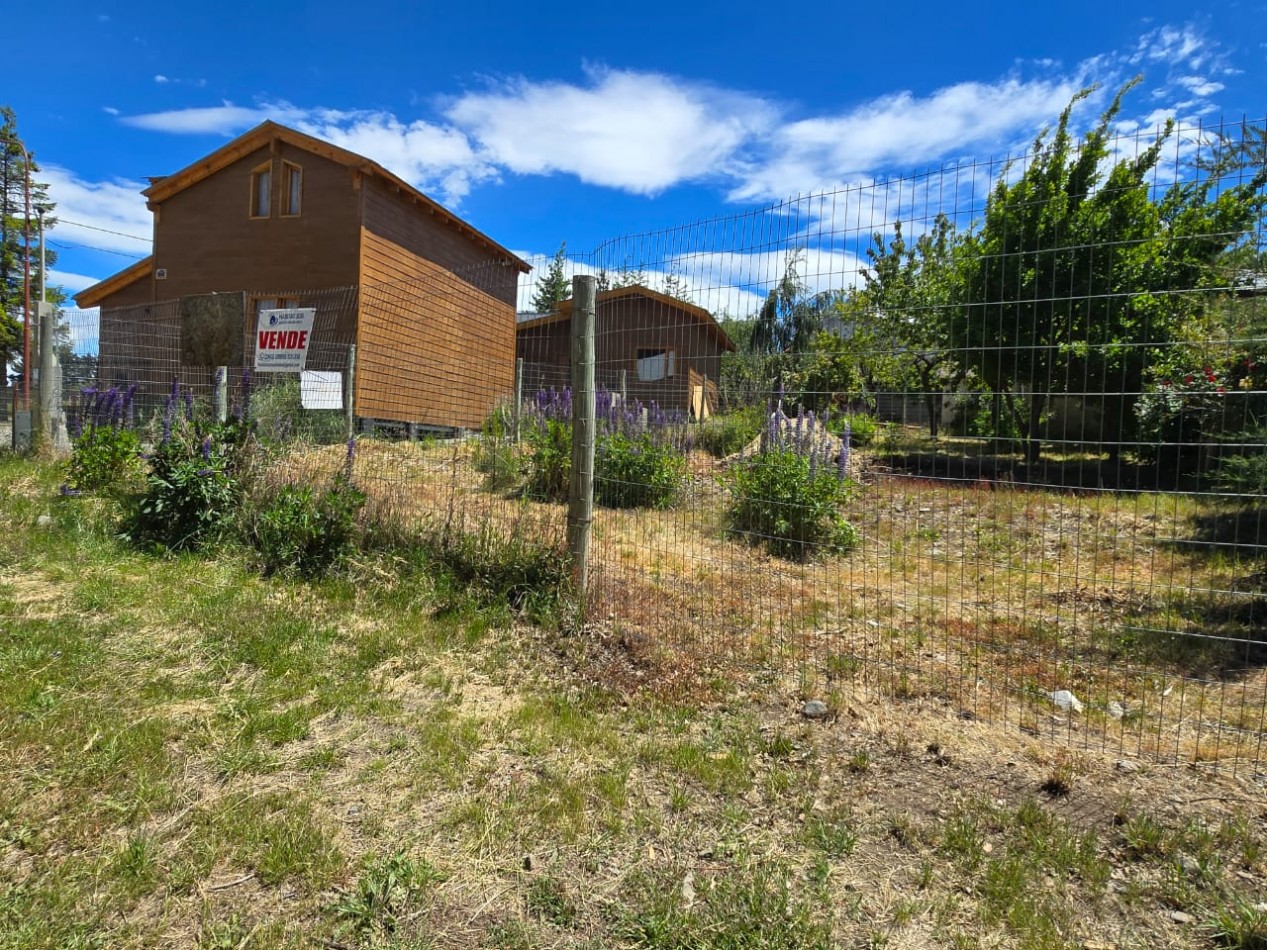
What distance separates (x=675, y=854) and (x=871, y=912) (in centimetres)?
59

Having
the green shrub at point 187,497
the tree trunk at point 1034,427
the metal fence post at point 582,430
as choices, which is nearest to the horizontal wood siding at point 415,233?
the green shrub at point 187,497

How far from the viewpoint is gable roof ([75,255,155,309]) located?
18.4 m

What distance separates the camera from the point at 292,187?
1539cm

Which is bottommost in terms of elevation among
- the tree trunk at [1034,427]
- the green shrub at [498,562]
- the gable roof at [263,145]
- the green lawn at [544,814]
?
the green lawn at [544,814]

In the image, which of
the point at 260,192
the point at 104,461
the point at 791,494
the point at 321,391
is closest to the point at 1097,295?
the point at 791,494

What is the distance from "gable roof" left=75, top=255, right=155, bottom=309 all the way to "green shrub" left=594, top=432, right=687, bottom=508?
16587 mm

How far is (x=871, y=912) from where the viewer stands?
2020 millimetres

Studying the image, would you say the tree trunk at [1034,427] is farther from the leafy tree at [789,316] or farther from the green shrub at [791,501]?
the green shrub at [791,501]

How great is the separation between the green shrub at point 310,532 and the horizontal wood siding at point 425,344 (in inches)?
71.5

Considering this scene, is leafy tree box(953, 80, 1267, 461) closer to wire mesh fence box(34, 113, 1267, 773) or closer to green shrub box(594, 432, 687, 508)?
wire mesh fence box(34, 113, 1267, 773)

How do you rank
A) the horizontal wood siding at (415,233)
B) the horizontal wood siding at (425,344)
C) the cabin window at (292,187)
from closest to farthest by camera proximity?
1. the horizontal wood siding at (425,344)
2. the horizontal wood siding at (415,233)
3. the cabin window at (292,187)

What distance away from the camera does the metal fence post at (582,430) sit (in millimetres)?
4105

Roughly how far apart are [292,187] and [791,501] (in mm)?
14452

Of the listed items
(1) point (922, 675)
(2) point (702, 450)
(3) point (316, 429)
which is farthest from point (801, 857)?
(3) point (316, 429)
